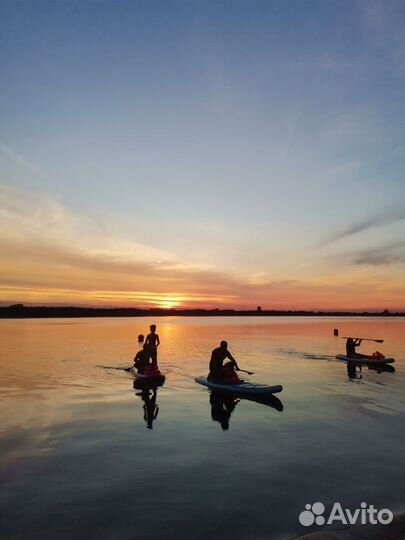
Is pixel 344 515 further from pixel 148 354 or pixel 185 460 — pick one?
pixel 148 354

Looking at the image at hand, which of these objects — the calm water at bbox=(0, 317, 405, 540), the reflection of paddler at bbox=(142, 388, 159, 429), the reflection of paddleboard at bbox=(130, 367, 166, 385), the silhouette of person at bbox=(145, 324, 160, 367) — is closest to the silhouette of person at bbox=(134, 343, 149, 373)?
the silhouette of person at bbox=(145, 324, 160, 367)

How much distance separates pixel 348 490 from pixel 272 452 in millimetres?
3695

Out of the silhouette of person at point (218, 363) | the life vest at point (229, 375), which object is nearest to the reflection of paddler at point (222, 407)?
the life vest at point (229, 375)

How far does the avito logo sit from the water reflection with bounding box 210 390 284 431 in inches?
343

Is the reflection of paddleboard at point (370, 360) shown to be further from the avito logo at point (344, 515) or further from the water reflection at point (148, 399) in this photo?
the avito logo at point (344, 515)

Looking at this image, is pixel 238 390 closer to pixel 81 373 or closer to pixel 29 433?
pixel 29 433

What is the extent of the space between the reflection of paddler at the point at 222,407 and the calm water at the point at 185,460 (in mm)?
112

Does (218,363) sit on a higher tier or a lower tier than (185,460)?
higher

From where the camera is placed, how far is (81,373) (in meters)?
35.2

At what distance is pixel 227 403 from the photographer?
24375 millimetres

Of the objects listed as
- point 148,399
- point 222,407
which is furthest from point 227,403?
point 148,399

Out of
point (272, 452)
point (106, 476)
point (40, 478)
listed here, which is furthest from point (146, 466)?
point (272, 452)

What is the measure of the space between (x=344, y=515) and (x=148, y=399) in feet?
53.1

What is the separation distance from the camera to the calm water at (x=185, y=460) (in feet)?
34.1
